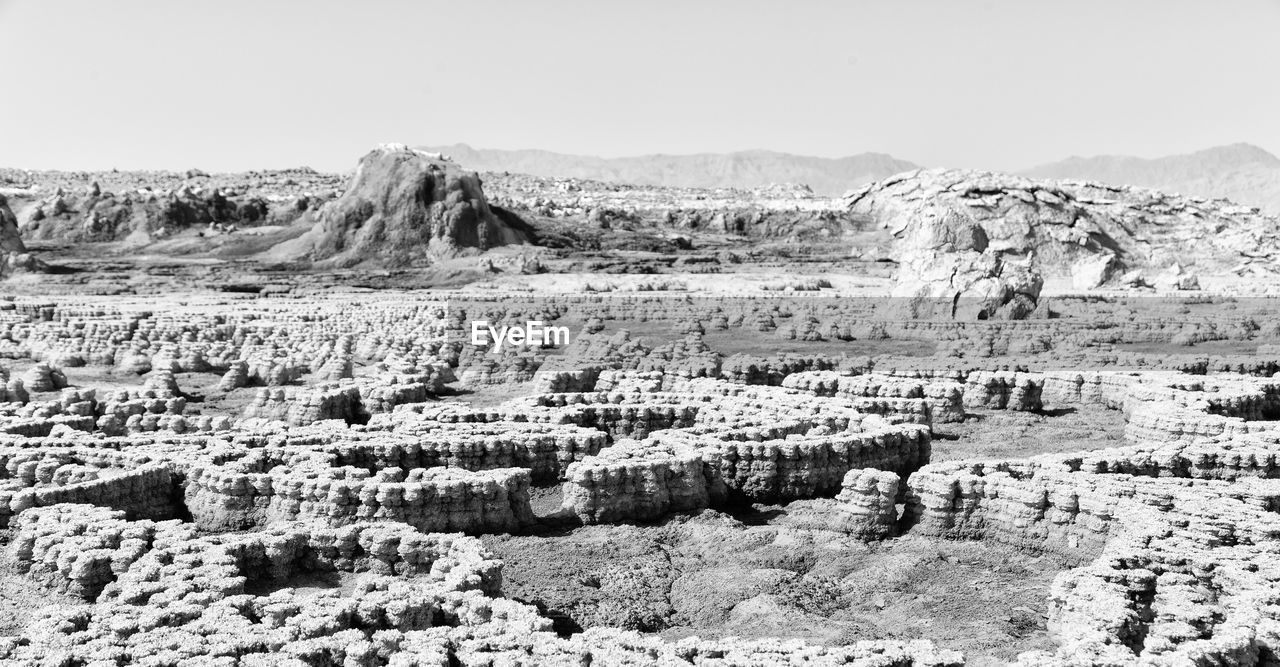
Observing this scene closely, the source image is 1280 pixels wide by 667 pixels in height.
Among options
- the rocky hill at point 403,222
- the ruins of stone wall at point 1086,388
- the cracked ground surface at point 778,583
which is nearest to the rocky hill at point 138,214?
the rocky hill at point 403,222

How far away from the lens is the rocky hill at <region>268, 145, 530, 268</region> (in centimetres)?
6138

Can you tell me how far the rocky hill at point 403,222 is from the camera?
61375mm

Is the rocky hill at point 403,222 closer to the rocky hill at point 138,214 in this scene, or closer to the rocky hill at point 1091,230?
the rocky hill at point 138,214

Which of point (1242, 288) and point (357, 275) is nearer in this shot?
point (1242, 288)

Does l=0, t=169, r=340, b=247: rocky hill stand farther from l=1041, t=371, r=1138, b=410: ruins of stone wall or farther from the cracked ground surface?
the cracked ground surface

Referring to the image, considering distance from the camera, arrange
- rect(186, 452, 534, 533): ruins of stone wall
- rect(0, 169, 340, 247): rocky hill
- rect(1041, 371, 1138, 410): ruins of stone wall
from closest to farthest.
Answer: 1. rect(186, 452, 534, 533): ruins of stone wall
2. rect(1041, 371, 1138, 410): ruins of stone wall
3. rect(0, 169, 340, 247): rocky hill

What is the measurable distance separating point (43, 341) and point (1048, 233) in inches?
1852

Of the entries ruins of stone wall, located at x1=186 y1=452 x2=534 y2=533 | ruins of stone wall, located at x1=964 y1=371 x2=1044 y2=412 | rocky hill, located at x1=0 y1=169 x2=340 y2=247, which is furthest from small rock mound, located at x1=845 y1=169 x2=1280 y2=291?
ruins of stone wall, located at x1=186 y1=452 x2=534 y2=533

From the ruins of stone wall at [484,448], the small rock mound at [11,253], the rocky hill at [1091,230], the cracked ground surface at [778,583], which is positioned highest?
the rocky hill at [1091,230]

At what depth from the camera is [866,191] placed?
90.5m

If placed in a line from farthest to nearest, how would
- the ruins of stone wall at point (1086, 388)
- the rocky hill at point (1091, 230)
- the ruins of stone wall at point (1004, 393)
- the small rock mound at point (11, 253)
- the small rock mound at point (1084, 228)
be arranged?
the small rock mound at point (1084, 228) → the rocky hill at point (1091, 230) → the small rock mound at point (11, 253) → the ruins of stone wall at point (1086, 388) → the ruins of stone wall at point (1004, 393)

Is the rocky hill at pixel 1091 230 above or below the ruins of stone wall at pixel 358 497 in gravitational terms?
above

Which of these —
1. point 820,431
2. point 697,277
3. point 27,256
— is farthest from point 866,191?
point 820,431

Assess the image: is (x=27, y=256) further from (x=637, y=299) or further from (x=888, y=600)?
(x=888, y=600)
